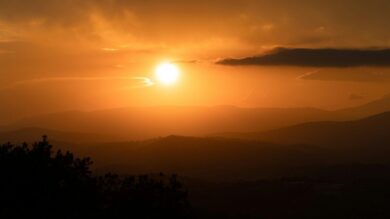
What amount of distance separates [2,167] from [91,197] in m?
6.35

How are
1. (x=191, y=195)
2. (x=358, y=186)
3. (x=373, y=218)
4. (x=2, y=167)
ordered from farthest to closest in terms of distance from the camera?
(x=358, y=186) → (x=191, y=195) → (x=373, y=218) → (x=2, y=167)

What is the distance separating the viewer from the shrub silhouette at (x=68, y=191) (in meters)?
35.7

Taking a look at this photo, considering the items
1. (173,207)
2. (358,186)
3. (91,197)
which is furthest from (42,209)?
(358,186)

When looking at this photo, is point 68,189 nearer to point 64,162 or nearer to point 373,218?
point 64,162

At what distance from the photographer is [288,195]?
142 meters

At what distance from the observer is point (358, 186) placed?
151 metres

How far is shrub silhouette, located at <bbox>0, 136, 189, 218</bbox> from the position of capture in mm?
35656

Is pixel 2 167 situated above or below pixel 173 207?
above

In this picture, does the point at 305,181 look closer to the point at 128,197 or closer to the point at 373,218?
the point at 373,218

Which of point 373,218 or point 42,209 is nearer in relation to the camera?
point 42,209

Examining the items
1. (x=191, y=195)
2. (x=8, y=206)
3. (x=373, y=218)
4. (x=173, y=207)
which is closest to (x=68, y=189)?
(x=8, y=206)

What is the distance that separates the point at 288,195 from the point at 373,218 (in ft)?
115

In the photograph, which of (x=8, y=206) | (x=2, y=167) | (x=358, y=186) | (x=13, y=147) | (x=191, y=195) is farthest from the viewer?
(x=358, y=186)

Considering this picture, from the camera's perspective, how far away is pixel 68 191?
37625mm
